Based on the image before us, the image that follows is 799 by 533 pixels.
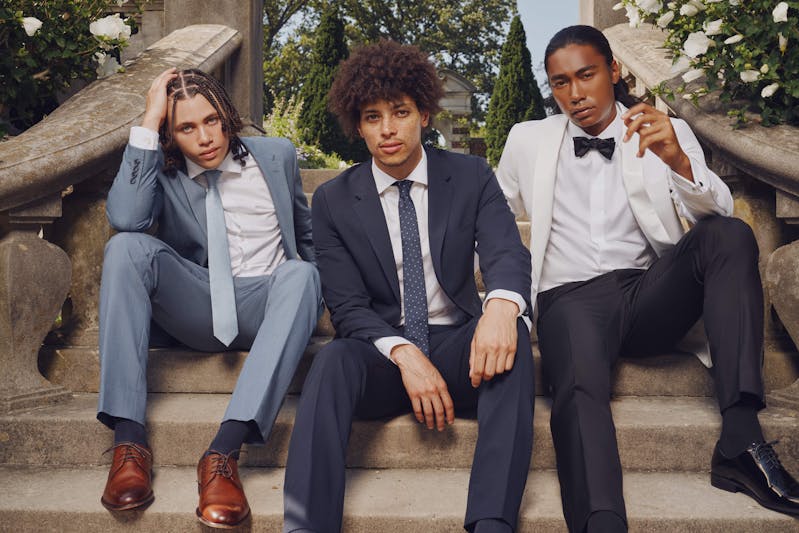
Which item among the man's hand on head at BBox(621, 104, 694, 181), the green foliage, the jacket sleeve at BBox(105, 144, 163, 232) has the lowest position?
the green foliage

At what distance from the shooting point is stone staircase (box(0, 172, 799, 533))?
7.97 feet

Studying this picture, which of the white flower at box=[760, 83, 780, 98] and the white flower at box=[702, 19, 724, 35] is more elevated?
the white flower at box=[702, 19, 724, 35]

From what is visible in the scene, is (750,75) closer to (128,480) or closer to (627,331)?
(627,331)

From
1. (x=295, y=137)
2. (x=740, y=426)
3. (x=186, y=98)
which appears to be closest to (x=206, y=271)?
(x=186, y=98)

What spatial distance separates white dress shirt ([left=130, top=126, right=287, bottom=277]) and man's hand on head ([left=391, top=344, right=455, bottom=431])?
33.7 inches

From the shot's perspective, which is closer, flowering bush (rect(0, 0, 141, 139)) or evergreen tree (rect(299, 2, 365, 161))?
flowering bush (rect(0, 0, 141, 139))

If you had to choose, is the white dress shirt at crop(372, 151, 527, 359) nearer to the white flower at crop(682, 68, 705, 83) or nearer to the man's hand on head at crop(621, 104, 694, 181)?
the man's hand on head at crop(621, 104, 694, 181)

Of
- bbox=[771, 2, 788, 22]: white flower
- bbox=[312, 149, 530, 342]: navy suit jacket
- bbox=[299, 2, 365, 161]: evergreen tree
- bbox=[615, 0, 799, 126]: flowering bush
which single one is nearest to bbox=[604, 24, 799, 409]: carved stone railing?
bbox=[615, 0, 799, 126]: flowering bush

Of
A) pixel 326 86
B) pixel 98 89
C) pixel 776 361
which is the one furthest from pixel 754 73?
pixel 326 86

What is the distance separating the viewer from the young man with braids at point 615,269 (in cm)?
242

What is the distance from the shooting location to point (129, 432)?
262 cm

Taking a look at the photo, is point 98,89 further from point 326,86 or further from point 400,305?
point 326,86

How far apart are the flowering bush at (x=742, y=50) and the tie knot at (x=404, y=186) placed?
1.22 meters

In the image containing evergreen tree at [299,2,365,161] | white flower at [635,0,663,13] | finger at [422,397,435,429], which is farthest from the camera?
evergreen tree at [299,2,365,161]
